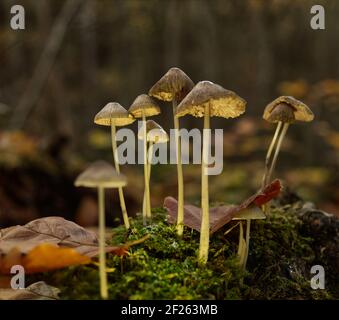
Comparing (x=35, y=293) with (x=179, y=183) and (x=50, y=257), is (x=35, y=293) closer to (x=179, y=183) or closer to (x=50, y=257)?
(x=50, y=257)

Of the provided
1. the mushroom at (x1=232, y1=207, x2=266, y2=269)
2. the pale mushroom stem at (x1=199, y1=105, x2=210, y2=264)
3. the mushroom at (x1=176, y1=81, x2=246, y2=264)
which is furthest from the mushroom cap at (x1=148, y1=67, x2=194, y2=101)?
the mushroom at (x1=232, y1=207, x2=266, y2=269)

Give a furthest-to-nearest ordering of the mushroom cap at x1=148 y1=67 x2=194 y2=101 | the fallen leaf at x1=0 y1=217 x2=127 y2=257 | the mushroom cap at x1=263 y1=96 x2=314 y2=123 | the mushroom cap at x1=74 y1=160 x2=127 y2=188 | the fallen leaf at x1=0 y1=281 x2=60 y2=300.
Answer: the mushroom cap at x1=263 y1=96 x2=314 y2=123 < the mushroom cap at x1=148 y1=67 x2=194 y2=101 < the fallen leaf at x1=0 y1=217 x2=127 y2=257 < the fallen leaf at x1=0 y1=281 x2=60 y2=300 < the mushroom cap at x1=74 y1=160 x2=127 y2=188

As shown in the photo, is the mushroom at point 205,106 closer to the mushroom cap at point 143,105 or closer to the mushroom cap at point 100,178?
the mushroom cap at point 143,105

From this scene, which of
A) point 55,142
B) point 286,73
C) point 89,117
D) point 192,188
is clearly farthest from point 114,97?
point 55,142

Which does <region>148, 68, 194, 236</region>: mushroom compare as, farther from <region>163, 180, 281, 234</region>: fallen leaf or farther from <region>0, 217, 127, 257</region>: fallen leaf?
<region>0, 217, 127, 257</region>: fallen leaf

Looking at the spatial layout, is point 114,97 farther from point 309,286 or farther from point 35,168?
point 309,286

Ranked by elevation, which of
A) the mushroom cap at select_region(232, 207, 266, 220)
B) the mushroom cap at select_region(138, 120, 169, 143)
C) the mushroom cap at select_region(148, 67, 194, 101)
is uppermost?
the mushroom cap at select_region(148, 67, 194, 101)

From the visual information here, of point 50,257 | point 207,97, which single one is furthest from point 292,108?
point 50,257

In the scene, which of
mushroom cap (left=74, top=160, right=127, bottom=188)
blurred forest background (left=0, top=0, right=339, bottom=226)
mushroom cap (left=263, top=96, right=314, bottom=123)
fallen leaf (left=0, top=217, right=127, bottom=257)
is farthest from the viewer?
blurred forest background (left=0, top=0, right=339, bottom=226)
